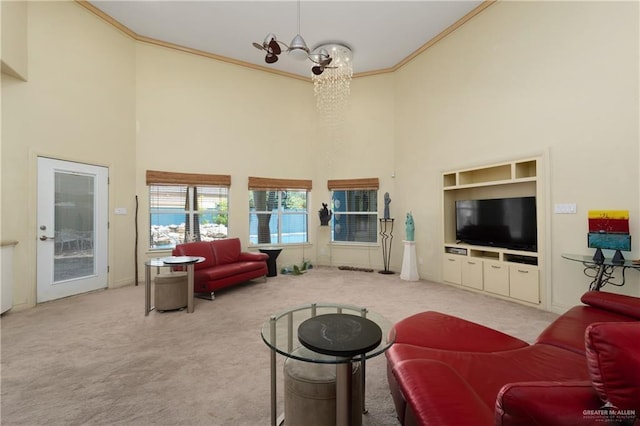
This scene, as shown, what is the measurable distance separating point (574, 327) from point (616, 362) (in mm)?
1546

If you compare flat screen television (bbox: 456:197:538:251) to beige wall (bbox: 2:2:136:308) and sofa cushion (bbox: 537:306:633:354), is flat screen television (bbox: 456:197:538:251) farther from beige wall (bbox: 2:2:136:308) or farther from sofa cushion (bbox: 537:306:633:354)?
beige wall (bbox: 2:2:136:308)

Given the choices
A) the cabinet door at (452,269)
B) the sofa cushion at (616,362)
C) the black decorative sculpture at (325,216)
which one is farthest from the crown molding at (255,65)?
the sofa cushion at (616,362)

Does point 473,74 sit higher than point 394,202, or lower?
higher

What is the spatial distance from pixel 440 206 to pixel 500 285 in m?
1.63

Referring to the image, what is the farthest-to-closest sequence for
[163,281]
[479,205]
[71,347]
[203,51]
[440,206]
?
[203,51] < [440,206] < [479,205] < [163,281] < [71,347]

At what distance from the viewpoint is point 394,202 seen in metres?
6.32

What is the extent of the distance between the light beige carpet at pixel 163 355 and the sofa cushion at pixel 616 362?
51.1 inches

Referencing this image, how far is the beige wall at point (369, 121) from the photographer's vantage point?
337 cm

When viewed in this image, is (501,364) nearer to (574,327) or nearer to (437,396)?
(437,396)

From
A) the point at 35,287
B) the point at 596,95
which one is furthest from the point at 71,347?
the point at 596,95

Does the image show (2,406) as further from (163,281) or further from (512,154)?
(512,154)

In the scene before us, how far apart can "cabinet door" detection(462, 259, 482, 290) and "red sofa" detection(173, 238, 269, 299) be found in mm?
3432

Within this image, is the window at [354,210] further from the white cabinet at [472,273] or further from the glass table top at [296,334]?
the glass table top at [296,334]

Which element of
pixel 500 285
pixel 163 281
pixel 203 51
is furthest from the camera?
pixel 203 51
